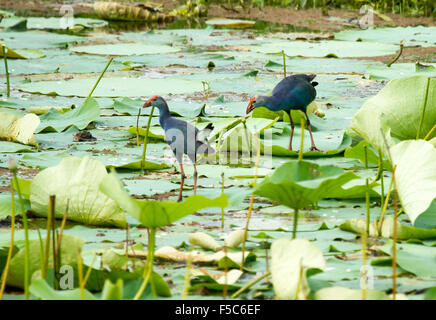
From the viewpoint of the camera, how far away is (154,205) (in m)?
1.80

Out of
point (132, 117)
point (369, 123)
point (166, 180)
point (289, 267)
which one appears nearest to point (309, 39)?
point (132, 117)

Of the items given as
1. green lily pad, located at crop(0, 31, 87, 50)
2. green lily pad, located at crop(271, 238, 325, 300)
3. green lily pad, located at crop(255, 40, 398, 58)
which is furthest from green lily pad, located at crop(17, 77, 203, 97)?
green lily pad, located at crop(271, 238, 325, 300)

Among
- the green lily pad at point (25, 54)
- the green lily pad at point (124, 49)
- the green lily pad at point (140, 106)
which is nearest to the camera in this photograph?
the green lily pad at point (140, 106)

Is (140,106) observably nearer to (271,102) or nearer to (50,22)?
(271,102)

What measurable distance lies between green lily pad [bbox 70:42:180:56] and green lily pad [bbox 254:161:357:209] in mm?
5832

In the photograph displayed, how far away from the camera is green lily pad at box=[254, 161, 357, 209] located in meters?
2.01

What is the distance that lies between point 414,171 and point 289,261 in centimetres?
69

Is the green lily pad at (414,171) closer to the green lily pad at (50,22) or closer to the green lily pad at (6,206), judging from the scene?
the green lily pad at (6,206)

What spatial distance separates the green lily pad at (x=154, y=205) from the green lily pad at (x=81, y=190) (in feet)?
1.60

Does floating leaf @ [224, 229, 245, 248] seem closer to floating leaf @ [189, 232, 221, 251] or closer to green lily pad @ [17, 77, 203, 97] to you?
floating leaf @ [189, 232, 221, 251]

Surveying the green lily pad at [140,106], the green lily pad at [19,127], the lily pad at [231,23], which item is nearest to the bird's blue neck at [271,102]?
the green lily pad at [140,106]

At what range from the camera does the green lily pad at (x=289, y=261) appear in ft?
5.62

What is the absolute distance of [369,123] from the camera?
242 cm

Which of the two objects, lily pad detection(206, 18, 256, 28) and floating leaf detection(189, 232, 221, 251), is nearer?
floating leaf detection(189, 232, 221, 251)
